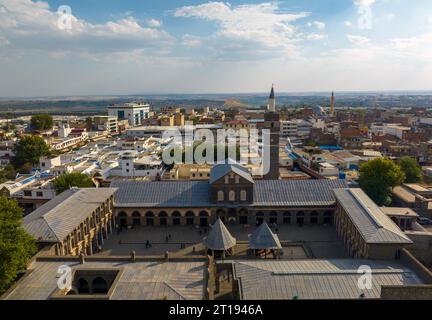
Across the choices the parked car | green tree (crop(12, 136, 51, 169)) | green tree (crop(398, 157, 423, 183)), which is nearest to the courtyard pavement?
the parked car

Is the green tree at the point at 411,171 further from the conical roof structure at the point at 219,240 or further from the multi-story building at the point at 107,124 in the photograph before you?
the multi-story building at the point at 107,124

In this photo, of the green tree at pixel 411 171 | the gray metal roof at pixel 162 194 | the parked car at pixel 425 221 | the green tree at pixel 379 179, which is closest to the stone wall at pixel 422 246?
the parked car at pixel 425 221

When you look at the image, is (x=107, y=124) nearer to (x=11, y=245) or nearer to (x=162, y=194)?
(x=162, y=194)

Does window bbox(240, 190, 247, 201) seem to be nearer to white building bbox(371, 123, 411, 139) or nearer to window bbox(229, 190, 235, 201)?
window bbox(229, 190, 235, 201)

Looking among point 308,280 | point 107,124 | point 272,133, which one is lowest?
point 308,280

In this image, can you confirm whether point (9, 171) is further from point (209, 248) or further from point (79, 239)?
point (209, 248)

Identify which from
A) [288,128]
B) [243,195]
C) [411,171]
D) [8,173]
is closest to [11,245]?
[243,195]
